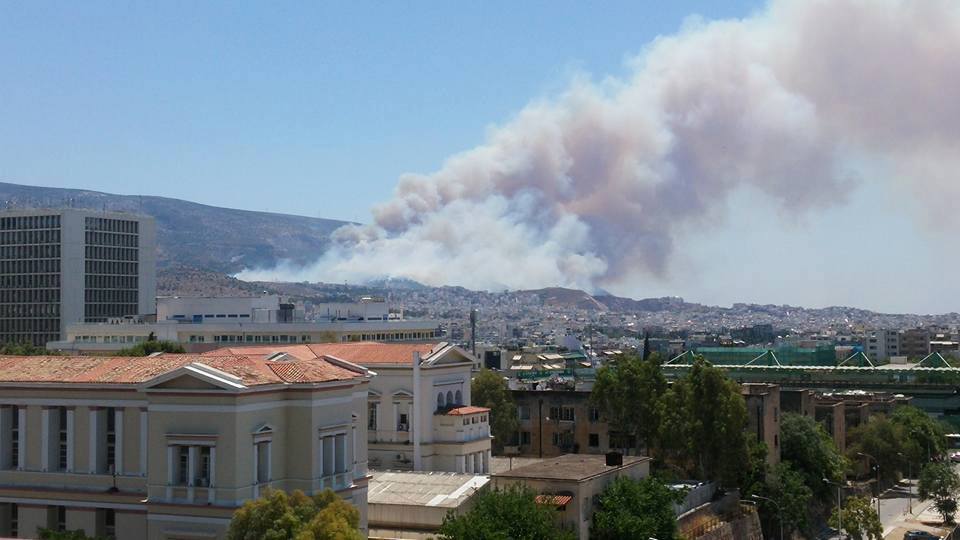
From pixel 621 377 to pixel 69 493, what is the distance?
127 ft

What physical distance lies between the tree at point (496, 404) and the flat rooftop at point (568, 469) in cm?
1954

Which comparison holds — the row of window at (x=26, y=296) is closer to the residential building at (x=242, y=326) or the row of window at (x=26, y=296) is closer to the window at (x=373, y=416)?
the residential building at (x=242, y=326)

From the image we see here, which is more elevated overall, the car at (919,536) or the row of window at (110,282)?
the row of window at (110,282)

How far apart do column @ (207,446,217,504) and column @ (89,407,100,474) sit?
21.0 feet

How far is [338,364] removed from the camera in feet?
167

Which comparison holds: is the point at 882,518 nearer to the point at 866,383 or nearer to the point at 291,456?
the point at 291,456

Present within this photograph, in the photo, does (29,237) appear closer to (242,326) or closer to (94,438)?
(242,326)

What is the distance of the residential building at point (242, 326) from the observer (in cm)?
11212

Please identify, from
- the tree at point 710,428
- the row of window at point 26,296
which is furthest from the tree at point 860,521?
the row of window at point 26,296

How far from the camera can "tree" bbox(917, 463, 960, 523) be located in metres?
82.6

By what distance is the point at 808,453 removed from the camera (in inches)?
3221

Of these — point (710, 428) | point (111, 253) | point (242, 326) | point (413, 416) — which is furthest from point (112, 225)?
point (710, 428)

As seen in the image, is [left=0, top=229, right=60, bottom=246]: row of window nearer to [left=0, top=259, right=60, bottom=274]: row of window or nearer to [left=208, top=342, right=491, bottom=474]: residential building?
[left=0, top=259, right=60, bottom=274]: row of window

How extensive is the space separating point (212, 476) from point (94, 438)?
677cm
